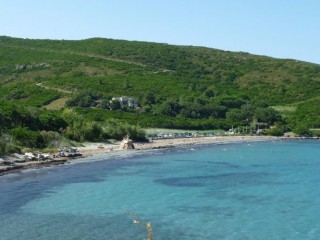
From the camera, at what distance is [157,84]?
130750 mm

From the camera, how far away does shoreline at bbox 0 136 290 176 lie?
50.6 m

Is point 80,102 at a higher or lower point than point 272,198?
higher

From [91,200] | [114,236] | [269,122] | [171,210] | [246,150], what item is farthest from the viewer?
[269,122]

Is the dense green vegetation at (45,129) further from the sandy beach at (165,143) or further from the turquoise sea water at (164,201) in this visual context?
the turquoise sea water at (164,201)

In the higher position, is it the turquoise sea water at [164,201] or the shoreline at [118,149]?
the shoreline at [118,149]

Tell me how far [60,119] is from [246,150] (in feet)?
101

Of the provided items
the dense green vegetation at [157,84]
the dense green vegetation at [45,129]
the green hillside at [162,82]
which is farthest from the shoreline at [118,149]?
the green hillside at [162,82]

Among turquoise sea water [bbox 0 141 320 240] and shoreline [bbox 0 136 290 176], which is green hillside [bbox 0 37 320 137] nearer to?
shoreline [bbox 0 136 290 176]

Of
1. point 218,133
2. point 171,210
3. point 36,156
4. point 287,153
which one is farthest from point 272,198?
point 218,133

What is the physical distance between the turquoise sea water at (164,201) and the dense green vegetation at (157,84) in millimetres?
23849

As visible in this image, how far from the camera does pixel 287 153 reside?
76.4 m

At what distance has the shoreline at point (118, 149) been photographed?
50.6 metres

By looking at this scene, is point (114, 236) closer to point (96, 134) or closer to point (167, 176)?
point (167, 176)

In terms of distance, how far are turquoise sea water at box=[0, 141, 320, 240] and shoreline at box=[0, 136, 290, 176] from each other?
2136 mm
